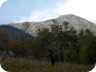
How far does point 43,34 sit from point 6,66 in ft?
128

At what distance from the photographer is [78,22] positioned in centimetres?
18375

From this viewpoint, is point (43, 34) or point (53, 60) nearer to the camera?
point (53, 60)

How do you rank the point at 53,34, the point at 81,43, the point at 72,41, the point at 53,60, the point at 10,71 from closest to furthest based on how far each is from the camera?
the point at 10,71 < the point at 53,60 < the point at 81,43 < the point at 53,34 < the point at 72,41

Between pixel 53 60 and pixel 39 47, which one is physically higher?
pixel 53 60

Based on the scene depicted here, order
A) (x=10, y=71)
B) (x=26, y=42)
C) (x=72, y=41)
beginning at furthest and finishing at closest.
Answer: (x=26, y=42), (x=72, y=41), (x=10, y=71)

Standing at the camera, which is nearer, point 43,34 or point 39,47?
point 39,47

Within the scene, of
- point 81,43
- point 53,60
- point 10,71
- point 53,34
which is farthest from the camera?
point 53,34

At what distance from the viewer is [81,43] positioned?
1325 inches

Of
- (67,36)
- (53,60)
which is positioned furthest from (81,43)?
(53,60)

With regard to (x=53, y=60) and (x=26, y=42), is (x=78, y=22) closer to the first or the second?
(x=26, y=42)

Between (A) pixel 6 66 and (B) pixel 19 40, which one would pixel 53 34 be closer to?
(B) pixel 19 40

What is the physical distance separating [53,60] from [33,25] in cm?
17641

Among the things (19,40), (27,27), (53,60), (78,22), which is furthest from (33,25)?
(53,60)

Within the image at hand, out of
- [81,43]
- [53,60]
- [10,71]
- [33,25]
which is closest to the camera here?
[10,71]
